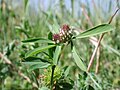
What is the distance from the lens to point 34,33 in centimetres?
156

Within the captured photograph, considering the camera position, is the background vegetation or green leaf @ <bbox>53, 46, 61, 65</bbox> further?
the background vegetation

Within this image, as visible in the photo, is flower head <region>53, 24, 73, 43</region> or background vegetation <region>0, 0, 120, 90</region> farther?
background vegetation <region>0, 0, 120, 90</region>

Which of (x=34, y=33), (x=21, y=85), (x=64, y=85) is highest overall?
(x=34, y=33)

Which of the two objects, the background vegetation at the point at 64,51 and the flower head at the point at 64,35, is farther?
the background vegetation at the point at 64,51

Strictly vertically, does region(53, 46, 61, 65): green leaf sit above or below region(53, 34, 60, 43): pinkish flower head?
below

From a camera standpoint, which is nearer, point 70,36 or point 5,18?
point 70,36

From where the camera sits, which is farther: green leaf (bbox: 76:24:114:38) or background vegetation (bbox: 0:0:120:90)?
background vegetation (bbox: 0:0:120:90)

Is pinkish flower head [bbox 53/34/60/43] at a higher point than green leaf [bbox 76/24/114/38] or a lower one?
→ lower

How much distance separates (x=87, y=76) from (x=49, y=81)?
11 cm

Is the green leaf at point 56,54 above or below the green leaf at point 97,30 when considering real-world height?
below

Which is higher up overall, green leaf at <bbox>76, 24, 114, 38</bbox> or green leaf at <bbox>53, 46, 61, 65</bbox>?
green leaf at <bbox>76, 24, 114, 38</bbox>

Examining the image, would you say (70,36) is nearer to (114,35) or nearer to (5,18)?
(114,35)

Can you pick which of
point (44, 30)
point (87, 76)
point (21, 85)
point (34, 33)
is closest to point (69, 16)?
point (44, 30)

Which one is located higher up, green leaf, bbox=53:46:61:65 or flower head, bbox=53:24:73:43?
flower head, bbox=53:24:73:43
